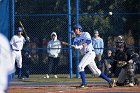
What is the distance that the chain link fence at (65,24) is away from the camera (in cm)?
1706

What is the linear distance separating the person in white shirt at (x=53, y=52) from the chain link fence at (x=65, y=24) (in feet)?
1.63

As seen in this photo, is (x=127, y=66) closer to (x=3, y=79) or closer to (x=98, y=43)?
(x=98, y=43)

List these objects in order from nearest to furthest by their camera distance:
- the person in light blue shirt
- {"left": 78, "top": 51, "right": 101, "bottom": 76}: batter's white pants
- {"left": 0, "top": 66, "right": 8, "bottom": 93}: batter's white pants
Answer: {"left": 0, "top": 66, "right": 8, "bottom": 93}: batter's white pants, {"left": 78, "top": 51, "right": 101, "bottom": 76}: batter's white pants, the person in light blue shirt

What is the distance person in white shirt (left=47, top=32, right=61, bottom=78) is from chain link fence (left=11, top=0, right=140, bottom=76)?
A: 498 millimetres

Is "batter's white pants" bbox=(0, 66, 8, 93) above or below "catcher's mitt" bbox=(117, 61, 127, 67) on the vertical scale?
below

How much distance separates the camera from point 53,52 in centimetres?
1616

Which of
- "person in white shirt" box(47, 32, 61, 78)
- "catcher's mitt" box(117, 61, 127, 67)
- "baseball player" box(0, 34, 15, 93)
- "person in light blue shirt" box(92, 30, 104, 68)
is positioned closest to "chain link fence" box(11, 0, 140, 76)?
"person in white shirt" box(47, 32, 61, 78)

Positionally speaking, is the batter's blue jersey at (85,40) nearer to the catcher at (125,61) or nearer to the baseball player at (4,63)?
the catcher at (125,61)

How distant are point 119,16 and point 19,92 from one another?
732cm

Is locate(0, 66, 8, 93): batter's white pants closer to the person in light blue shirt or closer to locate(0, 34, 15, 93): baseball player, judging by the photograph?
locate(0, 34, 15, 93): baseball player

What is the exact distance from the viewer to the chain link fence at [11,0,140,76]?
56.0 feet

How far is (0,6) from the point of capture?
15.0m

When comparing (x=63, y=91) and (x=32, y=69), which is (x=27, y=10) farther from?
(x=63, y=91)

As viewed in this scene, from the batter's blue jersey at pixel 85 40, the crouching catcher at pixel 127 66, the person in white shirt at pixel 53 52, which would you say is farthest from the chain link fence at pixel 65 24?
the batter's blue jersey at pixel 85 40
